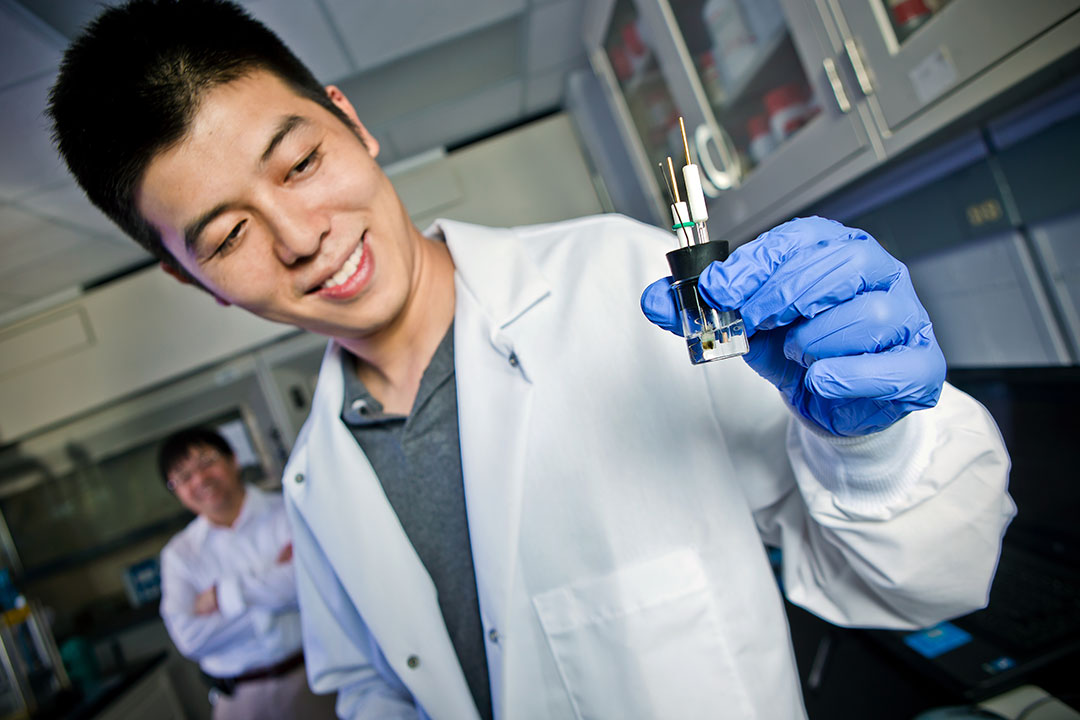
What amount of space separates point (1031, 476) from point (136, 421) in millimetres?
3130

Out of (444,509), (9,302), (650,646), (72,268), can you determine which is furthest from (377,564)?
(9,302)

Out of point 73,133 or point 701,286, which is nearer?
point 701,286

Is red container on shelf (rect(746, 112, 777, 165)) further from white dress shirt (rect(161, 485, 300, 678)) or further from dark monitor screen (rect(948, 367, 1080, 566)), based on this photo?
white dress shirt (rect(161, 485, 300, 678))

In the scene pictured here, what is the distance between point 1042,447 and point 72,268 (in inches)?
132

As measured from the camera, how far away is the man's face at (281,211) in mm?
792

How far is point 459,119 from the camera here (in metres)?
2.73

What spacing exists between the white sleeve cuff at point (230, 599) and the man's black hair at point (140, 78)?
5.64 feet

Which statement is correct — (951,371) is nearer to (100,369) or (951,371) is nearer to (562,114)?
(562,114)

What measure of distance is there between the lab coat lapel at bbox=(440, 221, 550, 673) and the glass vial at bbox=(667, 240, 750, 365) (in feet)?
1.16

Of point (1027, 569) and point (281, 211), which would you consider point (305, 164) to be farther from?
point (1027, 569)

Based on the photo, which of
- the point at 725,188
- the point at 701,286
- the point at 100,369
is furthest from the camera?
the point at 100,369

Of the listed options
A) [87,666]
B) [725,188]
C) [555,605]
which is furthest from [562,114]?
[87,666]

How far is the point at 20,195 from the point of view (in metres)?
2.08

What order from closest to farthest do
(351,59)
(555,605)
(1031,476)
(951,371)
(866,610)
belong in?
(866,610)
(555,605)
(1031,476)
(951,371)
(351,59)
